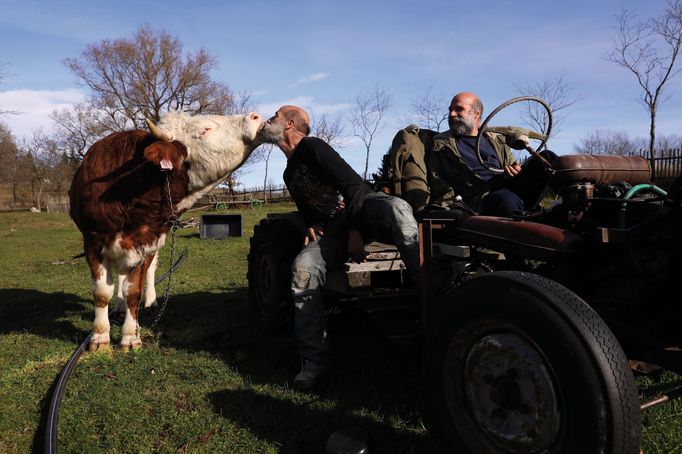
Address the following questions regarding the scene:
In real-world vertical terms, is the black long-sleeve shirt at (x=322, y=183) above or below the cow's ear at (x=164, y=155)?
below

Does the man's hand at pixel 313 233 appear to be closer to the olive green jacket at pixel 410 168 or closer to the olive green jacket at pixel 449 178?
the olive green jacket at pixel 410 168

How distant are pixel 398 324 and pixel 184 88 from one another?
128 feet

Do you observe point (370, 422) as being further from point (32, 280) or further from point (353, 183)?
point (32, 280)

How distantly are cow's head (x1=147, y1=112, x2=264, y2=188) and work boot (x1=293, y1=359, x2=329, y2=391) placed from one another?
7.51 feet

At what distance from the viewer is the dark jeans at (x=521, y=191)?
11.5ft

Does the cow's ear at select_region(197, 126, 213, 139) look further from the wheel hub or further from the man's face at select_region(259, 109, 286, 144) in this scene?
the wheel hub

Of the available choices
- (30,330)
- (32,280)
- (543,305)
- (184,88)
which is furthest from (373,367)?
(184,88)

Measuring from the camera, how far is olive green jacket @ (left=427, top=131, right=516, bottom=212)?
4184 millimetres

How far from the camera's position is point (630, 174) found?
268 centimetres

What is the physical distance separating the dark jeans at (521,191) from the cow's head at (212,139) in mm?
2394

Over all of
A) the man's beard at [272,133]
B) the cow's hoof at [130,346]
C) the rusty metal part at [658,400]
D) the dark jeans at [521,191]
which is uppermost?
the man's beard at [272,133]

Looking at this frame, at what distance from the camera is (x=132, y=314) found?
501cm

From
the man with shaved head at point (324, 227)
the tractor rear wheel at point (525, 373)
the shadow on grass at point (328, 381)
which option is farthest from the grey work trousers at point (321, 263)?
the tractor rear wheel at point (525, 373)

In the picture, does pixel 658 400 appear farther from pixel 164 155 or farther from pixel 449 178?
pixel 164 155
